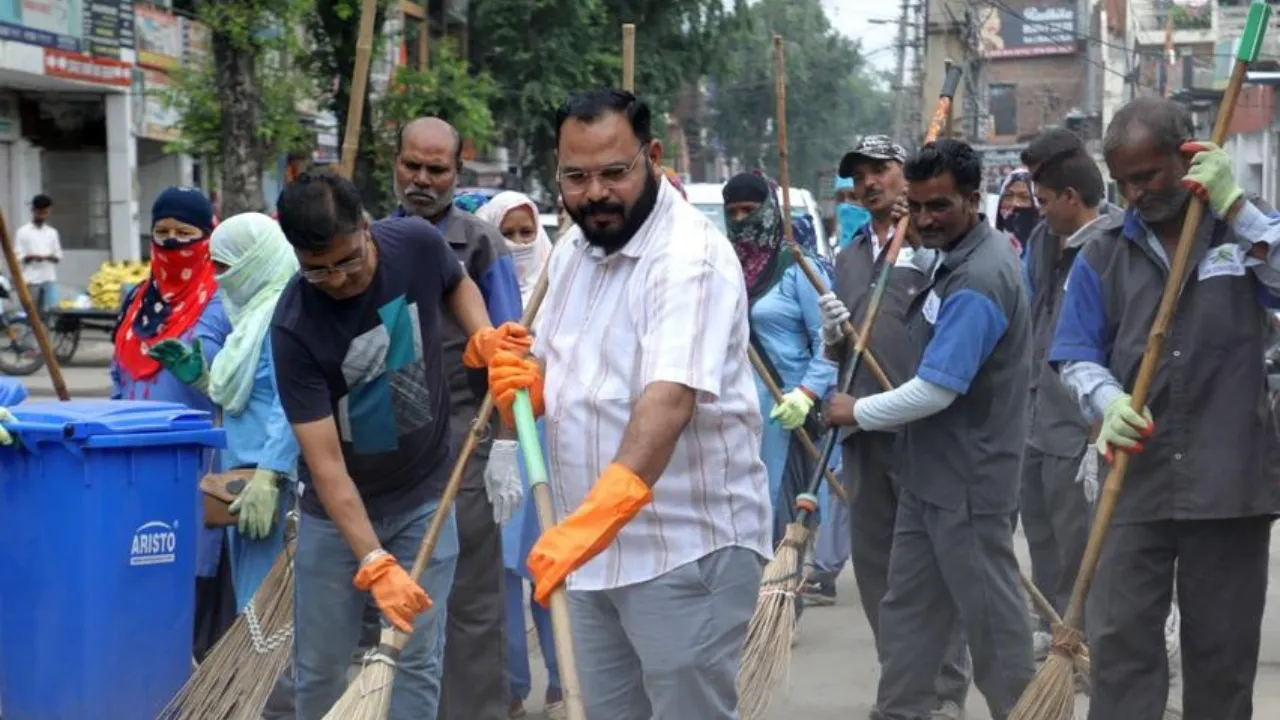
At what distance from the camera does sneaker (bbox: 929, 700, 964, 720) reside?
618cm

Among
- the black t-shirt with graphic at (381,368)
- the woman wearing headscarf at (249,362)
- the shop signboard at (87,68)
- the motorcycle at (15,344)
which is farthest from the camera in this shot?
the shop signboard at (87,68)

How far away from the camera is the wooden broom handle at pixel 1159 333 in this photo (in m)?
4.39

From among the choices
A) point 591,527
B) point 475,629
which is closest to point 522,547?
point 475,629

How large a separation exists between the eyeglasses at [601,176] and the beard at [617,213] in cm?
3

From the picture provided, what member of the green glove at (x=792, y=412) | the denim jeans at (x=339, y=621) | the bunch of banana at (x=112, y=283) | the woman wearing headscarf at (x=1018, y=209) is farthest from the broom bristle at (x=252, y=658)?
the bunch of banana at (x=112, y=283)

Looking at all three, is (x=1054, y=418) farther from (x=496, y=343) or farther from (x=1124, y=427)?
(x=496, y=343)

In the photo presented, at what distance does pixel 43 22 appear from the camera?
24344mm

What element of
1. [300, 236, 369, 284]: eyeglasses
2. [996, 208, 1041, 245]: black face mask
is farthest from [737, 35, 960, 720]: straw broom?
[996, 208, 1041, 245]: black face mask

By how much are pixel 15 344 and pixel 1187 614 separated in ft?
51.9

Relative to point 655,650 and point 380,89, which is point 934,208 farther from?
point 380,89

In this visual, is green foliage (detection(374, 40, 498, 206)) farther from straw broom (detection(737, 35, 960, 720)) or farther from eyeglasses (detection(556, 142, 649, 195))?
eyeglasses (detection(556, 142, 649, 195))

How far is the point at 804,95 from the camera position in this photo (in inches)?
2493

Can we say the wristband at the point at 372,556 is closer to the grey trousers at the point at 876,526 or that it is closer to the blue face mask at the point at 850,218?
the grey trousers at the point at 876,526

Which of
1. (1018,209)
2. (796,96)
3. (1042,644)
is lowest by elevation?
(1042,644)
